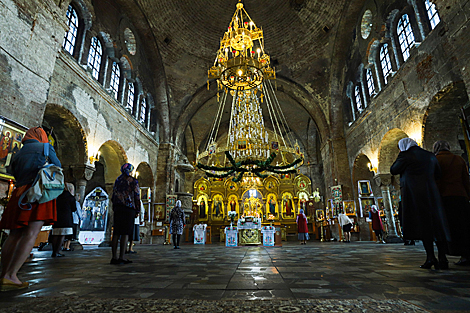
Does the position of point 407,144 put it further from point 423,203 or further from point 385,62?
point 385,62

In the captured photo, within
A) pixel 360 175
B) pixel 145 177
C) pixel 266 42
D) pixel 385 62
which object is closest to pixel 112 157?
pixel 145 177

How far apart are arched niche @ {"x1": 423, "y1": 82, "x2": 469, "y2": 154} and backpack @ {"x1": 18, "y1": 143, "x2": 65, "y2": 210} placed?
334 inches

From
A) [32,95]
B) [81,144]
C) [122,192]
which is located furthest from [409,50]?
[81,144]

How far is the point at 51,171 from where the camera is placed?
2.29 meters

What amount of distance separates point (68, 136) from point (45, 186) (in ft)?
27.9

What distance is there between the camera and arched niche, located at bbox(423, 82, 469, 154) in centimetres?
713

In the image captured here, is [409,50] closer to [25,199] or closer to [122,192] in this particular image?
[122,192]

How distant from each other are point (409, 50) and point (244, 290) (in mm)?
9734

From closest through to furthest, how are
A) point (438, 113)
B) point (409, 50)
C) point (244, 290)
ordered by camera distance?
point (244, 290), point (438, 113), point (409, 50)

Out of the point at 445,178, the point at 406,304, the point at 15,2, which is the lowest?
the point at 406,304

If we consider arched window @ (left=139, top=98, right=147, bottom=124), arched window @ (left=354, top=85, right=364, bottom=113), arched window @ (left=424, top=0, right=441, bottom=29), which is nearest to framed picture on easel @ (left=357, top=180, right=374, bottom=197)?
arched window @ (left=354, top=85, right=364, bottom=113)

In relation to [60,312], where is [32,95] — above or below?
above

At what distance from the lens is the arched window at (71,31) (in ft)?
29.4

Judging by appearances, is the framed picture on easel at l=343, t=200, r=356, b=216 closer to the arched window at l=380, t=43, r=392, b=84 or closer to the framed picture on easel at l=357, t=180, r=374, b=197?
the framed picture on easel at l=357, t=180, r=374, b=197
